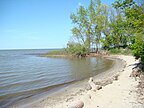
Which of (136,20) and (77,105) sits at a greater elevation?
(136,20)

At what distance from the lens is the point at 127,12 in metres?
15.9

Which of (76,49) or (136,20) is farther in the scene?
(76,49)

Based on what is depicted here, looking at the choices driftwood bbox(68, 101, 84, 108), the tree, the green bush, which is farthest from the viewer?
the green bush

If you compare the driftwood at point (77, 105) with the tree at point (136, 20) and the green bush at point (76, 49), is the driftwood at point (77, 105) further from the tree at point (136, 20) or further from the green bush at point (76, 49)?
the green bush at point (76, 49)

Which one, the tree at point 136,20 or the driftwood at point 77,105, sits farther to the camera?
the tree at point 136,20

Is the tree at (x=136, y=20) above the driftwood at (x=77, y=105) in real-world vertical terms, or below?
above

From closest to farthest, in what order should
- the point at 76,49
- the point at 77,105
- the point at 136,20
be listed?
1. the point at 77,105
2. the point at 136,20
3. the point at 76,49

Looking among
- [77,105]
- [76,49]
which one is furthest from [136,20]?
[76,49]

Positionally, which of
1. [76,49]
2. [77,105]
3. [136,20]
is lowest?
[77,105]

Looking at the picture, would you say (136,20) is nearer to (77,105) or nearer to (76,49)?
(77,105)

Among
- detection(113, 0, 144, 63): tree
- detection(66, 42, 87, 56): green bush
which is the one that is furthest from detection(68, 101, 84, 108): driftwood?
detection(66, 42, 87, 56): green bush

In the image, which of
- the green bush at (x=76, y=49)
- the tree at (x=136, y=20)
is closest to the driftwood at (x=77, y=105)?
the tree at (x=136, y=20)

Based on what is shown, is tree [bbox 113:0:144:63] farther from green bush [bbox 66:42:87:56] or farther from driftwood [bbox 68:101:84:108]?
green bush [bbox 66:42:87:56]

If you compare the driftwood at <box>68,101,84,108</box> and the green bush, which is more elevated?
the green bush
